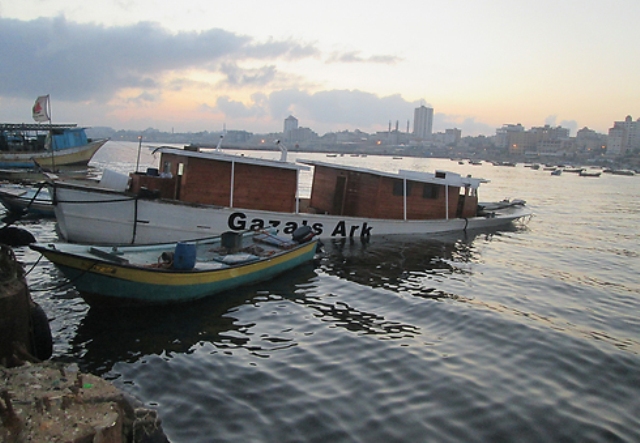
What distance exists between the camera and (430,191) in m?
22.1

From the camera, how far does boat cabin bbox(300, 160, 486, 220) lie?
20.7 metres

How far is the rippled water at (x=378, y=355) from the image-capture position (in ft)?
23.6

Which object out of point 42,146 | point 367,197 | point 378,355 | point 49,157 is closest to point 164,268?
point 378,355

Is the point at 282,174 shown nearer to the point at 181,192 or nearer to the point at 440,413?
the point at 181,192

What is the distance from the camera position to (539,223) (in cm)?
2953

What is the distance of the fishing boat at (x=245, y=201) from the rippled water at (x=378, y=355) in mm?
2351

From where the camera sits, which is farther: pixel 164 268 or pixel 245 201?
pixel 245 201

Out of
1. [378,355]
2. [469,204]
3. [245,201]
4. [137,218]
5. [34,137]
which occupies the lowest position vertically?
[378,355]

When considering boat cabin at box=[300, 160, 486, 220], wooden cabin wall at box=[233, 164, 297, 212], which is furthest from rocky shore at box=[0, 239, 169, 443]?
boat cabin at box=[300, 160, 486, 220]

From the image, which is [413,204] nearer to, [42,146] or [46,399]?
[46,399]

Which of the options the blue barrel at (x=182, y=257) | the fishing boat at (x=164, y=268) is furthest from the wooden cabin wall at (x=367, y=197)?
the blue barrel at (x=182, y=257)

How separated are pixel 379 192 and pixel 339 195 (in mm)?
1747

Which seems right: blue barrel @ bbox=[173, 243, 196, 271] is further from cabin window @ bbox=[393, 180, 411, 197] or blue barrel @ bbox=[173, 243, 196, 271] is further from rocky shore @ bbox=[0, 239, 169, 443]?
cabin window @ bbox=[393, 180, 411, 197]

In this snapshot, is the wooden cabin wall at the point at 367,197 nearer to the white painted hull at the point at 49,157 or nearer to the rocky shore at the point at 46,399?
the rocky shore at the point at 46,399
